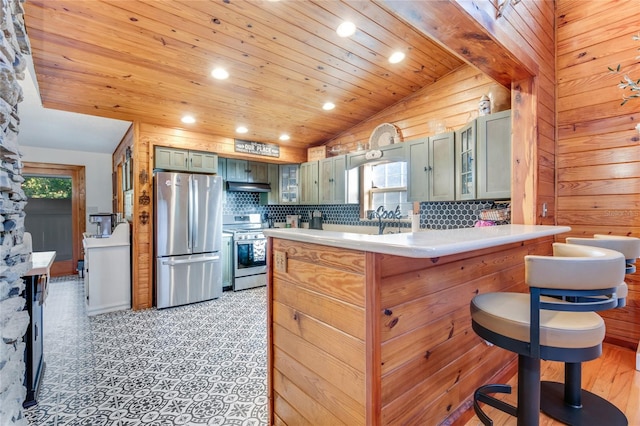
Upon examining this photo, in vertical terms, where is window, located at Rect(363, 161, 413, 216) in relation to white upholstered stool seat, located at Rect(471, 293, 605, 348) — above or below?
above

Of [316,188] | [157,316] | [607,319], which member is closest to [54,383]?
[157,316]

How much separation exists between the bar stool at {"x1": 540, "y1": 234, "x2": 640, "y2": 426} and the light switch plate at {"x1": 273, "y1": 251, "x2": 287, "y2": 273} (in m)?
1.69

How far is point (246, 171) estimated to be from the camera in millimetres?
5156

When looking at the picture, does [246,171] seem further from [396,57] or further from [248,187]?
[396,57]

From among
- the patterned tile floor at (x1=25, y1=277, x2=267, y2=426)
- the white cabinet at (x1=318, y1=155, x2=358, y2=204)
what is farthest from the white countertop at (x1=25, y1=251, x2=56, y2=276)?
the white cabinet at (x1=318, y1=155, x2=358, y2=204)

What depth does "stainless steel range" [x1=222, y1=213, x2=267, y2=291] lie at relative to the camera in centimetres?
475

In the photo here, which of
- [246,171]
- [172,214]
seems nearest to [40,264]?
[172,214]

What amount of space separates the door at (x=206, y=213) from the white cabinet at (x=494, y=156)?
3.33 meters

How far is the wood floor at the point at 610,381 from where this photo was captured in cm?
167

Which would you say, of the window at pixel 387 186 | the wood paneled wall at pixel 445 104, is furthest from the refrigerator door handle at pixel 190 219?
the wood paneled wall at pixel 445 104

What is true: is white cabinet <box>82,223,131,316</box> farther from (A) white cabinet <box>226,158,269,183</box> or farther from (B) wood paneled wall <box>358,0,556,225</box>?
(B) wood paneled wall <box>358,0,556,225</box>

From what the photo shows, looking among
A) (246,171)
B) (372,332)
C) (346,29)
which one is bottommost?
(372,332)

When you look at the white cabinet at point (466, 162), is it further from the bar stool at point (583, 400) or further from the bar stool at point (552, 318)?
the bar stool at point (552, 318)

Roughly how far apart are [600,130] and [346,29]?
243 cm
